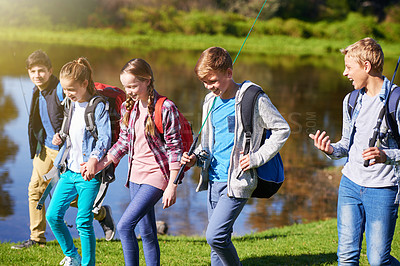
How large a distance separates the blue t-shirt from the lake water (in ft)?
4.18

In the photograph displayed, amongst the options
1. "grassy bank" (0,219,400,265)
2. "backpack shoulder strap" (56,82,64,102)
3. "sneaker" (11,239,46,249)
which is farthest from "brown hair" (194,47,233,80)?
"sneaker" (11,239,46,249)

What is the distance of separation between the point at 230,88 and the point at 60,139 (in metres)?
1.38

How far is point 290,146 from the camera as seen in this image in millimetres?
13898

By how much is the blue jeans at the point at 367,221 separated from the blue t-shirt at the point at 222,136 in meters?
0.79

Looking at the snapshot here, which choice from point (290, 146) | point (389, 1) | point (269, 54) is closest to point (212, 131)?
point (290, 146)

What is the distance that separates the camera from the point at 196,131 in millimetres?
13883

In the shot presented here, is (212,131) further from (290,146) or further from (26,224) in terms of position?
(290,146)

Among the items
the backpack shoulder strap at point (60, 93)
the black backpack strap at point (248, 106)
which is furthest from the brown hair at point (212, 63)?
the backpack shoulder strap at point (60, 93)

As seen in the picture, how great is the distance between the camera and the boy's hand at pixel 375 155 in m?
3.19

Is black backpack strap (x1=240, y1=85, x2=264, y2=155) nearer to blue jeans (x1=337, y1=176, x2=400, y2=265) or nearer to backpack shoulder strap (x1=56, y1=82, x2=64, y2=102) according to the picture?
blue jeans (x1=337, y1=176, x2=400, y2=265)

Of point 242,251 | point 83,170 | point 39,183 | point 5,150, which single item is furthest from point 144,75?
point 5,150

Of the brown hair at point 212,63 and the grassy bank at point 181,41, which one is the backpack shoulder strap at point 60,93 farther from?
the grassy bank at point 181,41

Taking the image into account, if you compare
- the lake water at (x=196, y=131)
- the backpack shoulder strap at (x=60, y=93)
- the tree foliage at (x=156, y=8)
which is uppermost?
the tree foliage at (x=156, y=8)

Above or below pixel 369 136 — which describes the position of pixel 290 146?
below
